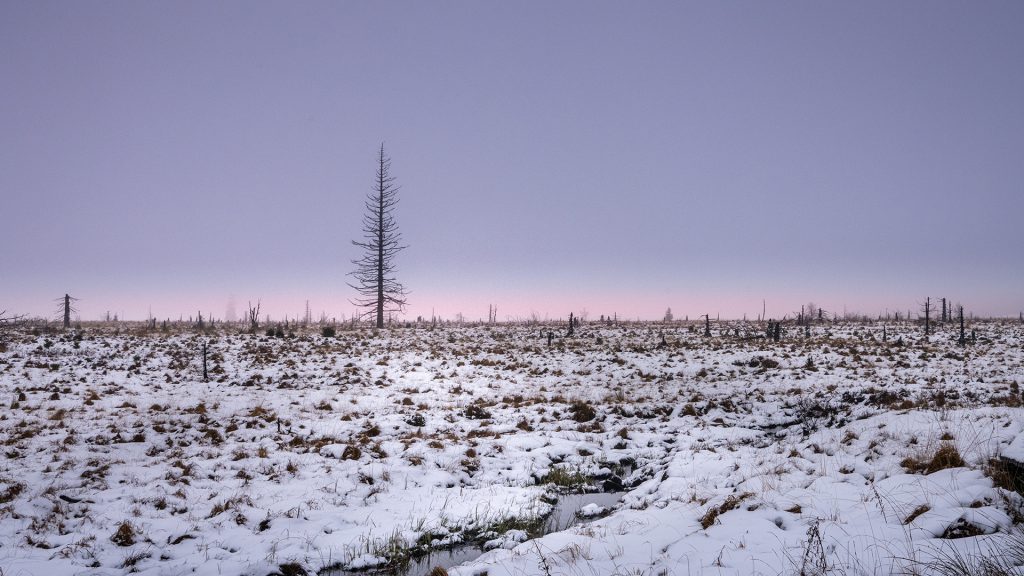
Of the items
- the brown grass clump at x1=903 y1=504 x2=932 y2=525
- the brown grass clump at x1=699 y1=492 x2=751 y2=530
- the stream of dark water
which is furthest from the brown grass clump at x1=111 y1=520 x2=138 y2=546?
the brown grass clump at x1=903 y1=504 x2=932 y2=525

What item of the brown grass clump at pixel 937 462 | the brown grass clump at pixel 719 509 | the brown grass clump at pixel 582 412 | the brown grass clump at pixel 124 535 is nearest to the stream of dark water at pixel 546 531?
the brown grass clump at pixel 719 509

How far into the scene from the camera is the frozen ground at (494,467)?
16.5ft

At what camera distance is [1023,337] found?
28922 mm

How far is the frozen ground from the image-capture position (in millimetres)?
5027

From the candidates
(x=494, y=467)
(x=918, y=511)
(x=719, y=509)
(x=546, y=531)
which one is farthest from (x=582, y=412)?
(x=918, y=511)

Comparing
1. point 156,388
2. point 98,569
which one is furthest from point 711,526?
point 156,388

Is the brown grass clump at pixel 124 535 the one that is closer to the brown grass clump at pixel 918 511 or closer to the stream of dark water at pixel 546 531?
the stream of dark water at pixel 546 531

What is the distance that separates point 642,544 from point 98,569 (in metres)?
6.06

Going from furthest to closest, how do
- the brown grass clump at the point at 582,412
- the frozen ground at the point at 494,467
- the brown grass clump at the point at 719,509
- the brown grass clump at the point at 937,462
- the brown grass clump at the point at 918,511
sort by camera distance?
1. the brown grass clump at the point at 582,412
2. the brown grass clump at the point at 937,462
3. the brown grass clump at the point at 719,509
4. the frozen ground at the point at 494,467
5. the brown grass clump at the point at 918,511

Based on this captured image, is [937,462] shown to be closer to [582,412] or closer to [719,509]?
[719,509]

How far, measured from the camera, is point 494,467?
9.07 meters

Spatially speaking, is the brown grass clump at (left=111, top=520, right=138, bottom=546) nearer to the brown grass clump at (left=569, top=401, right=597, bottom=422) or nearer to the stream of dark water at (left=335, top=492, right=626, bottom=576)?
the stream of dark water at (left=335, top=492, right=626, bottom=576)

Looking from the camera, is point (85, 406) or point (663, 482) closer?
point (663, 482)

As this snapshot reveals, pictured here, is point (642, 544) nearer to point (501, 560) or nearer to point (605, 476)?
point (501, 560)
